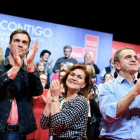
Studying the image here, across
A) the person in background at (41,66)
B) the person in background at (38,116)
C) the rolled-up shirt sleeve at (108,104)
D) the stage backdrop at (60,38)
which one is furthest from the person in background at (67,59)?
the rolled-up shirt sleeve at (108,104)

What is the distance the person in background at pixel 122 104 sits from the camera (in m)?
1.92

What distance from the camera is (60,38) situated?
5.88m

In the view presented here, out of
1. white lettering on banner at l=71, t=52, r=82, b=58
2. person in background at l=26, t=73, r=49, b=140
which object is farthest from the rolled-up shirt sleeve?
white lettering on banner at l=71, t=52, r=82, b=58

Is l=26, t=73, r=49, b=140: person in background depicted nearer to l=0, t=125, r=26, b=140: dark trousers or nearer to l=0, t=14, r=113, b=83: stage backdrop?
l=0, t=125, r=26, b=140: dark trousers

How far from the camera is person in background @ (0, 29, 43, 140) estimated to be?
78.5 inches

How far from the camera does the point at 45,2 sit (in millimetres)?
6895

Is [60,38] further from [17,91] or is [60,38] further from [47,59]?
[17,91]

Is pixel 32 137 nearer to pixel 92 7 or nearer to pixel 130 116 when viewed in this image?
pixel 130 116

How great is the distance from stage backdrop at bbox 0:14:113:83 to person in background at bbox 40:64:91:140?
3.40 meters

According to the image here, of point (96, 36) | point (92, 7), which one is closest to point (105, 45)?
point (96, 36)

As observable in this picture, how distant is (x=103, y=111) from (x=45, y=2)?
5395 millimetres

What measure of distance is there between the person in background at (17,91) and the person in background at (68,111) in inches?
6.5

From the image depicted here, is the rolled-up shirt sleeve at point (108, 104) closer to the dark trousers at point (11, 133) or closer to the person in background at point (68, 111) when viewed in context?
the person in background at point (68, 111)

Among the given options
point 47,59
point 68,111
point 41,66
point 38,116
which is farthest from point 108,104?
point 47,59
